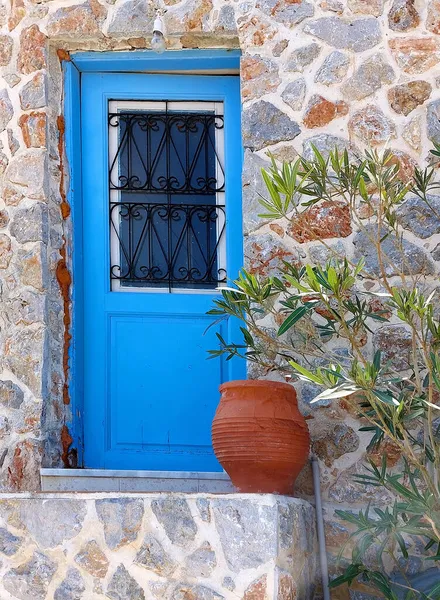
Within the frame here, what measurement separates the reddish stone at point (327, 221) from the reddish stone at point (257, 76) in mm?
634

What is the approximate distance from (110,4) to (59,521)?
8.59 feet

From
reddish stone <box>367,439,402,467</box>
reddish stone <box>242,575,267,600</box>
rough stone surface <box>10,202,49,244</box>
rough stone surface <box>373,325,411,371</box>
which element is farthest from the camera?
rough stone surface <box>10,202,49,244</box>

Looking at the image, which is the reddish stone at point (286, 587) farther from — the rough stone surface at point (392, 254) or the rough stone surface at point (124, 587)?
the rough stone surface at point (392, 254)

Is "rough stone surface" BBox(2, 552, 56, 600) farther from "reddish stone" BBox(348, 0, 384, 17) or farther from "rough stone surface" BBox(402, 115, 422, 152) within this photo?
"reddish stone" BBox(348, 0, 384, 17)

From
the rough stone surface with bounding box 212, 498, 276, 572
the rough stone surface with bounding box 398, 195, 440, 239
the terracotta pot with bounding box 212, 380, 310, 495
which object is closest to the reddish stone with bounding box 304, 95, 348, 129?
the rough stone surface with bounding box 398, 195, 440, 239

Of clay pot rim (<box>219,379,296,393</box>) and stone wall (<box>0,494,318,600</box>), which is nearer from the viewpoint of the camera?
stone wall (<box>0,494,318,600</box>)

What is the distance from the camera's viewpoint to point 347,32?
17.2ft

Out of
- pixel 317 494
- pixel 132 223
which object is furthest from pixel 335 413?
pixel 132 223

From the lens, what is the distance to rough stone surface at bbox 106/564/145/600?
4055mm

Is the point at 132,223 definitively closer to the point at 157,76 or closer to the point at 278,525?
the point at 157,76

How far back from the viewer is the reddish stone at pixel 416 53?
518cm

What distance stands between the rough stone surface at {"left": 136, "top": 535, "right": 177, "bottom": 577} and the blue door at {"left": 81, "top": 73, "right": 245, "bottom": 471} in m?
1.06

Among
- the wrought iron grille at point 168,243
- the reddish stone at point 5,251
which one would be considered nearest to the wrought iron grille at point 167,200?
the wrought iron grille at point 168,243

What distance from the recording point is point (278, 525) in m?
4.06
